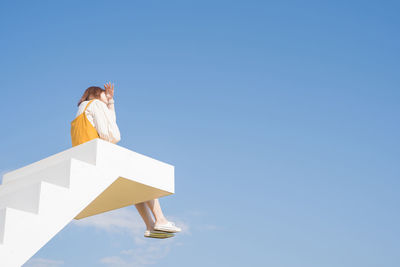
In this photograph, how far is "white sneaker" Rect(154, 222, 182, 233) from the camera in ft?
23.3

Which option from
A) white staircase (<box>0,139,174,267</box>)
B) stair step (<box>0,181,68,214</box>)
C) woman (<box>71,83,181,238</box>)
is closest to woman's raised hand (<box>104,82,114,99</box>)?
woman (<box>71,83,181,238</box>)

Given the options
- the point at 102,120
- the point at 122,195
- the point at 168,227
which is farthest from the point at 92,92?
the point at 168,227

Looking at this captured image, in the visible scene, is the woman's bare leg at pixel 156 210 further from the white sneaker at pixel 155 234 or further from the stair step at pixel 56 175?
the stair step at pixel 56 175

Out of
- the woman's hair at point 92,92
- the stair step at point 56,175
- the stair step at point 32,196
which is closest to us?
the stair step at point 32,196

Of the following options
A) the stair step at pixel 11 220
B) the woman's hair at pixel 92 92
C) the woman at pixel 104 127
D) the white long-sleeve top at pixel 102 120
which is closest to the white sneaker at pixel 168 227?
the woman at pixel 104 127

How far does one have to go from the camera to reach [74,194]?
5438 mm

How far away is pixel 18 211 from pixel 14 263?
22.3 inches

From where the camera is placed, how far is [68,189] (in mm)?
5422

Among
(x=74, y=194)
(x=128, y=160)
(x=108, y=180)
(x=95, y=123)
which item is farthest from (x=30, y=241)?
(x=95, y=123)

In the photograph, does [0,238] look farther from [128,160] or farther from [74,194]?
[128,160]

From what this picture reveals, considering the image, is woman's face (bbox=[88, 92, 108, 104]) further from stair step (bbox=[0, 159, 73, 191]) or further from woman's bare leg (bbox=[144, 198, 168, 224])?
woman's bare leg (bbox=[144, 198, 168, 224])

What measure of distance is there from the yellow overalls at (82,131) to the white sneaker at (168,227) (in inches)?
64.9

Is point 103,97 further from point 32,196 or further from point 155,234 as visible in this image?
point 32,196

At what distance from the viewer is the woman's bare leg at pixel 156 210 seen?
7.20 metres
